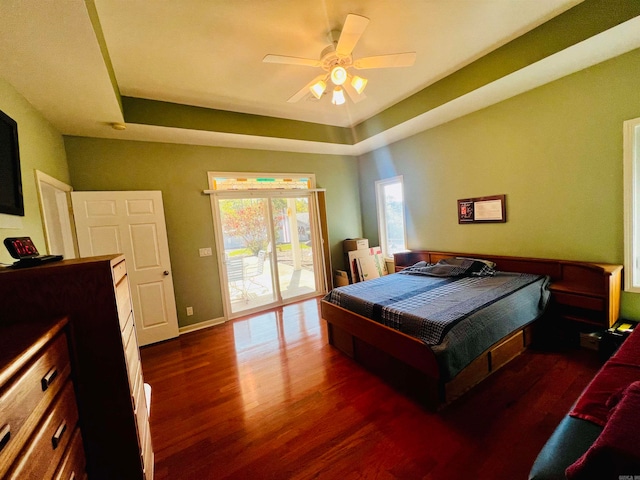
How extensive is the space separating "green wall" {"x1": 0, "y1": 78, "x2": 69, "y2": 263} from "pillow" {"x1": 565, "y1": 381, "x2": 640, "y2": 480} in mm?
2804

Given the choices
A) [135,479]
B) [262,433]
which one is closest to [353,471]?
[262,433]

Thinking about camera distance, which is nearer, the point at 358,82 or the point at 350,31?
the point at 350,31

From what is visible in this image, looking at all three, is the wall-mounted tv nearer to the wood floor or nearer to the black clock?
the black clock

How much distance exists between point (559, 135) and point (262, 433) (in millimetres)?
3873

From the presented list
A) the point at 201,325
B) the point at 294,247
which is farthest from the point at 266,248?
the point at 201,325

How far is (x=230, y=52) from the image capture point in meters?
2.28

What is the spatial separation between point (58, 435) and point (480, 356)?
8.06 feet

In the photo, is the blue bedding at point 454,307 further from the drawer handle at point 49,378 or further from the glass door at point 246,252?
the drawer handle at point 49,378

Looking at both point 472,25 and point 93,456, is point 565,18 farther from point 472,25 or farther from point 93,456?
point 93,456

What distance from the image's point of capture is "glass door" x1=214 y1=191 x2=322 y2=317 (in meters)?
3.98

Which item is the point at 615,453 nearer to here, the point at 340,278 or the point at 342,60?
the point at 342,60

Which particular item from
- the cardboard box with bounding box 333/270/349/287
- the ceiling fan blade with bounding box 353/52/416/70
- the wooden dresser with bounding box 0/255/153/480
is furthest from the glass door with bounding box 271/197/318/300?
the wooden dresser with bounding box 0/255/153/480

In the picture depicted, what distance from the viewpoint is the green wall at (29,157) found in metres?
1.73

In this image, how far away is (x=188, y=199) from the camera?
362 centimetres
